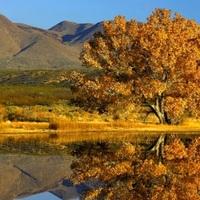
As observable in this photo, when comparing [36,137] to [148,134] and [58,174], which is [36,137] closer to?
→ [148,134]

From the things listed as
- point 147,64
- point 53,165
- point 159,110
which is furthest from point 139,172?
point 159,110

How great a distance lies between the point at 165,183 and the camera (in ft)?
45.4

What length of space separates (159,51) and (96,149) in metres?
11.9

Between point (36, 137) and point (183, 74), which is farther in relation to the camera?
point (183, 74)

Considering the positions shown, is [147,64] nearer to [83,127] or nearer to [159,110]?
[159,110]

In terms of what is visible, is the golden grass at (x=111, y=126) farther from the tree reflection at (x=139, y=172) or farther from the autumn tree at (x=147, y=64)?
the tree reflection at (x=139, y=172)

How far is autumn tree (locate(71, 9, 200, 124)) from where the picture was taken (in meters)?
32.4

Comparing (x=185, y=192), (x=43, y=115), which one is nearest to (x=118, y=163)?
(x=185, y=192)

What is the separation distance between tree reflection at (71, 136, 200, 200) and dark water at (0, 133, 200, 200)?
0.04 metres

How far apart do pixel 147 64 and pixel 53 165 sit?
17505 millimetres

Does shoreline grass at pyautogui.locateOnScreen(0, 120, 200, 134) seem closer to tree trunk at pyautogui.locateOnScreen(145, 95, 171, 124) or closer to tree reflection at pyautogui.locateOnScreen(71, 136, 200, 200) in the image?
tree trunk at pyautogui.locateOnScreen(145, 95, 171, 124)

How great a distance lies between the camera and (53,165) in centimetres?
1773

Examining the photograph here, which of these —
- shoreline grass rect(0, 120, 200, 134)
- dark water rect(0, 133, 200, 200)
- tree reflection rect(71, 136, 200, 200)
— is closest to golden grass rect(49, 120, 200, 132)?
shoreline grass rect(0, 120, 200, 134)

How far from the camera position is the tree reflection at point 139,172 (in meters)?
12.3
